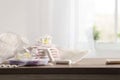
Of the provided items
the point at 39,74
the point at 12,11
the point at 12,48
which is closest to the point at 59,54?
the point at 12,48

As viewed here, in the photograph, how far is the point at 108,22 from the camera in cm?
268

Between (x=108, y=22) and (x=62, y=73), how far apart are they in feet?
5.42

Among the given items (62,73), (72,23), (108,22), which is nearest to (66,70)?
(62,73)

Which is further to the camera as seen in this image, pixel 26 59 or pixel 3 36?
pixel 3 36

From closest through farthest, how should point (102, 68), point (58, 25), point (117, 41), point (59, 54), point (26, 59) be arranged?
1. point (102, 68)
2. point (26, 59)
3. point (59, 54)
4. point (58, 25)
5. point (117, 41)

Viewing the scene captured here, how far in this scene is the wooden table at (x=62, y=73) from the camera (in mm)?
1082

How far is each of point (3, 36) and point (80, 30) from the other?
1.08 metres

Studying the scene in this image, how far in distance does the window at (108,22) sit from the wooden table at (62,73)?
159 cm

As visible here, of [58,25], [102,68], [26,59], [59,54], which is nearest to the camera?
[102,68]

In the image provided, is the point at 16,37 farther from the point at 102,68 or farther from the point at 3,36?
the point at 102,68

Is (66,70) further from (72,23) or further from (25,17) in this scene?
(25,17)

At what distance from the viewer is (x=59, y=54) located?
145 cm

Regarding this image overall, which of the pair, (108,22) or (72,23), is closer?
(72,23)

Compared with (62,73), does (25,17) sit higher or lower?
higher
